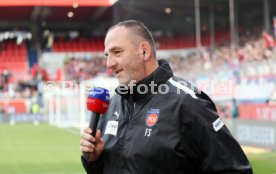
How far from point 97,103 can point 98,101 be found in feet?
0.04

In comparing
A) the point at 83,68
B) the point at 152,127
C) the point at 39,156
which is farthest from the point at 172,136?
the point at 83,68

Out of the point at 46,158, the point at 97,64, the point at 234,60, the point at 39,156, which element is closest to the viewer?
the point at 46,158

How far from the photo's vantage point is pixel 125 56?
2.66m

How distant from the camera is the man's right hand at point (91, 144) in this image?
2.59 m

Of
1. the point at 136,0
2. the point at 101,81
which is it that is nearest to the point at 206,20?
the point at 136,0

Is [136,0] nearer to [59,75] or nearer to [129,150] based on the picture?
[59,75]

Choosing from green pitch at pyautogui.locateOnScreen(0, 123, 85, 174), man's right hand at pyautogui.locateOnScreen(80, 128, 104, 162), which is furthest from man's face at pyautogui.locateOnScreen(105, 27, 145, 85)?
green pitch at pyautogui.locateOnScreen(0, 123, 85, 174)

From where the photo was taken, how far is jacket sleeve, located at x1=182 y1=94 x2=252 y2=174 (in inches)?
98.0

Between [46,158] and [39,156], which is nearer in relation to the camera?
[46,158]

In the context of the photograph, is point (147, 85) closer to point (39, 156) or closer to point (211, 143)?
point (211, 143)

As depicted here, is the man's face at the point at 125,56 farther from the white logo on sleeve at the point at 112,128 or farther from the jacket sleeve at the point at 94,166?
the jacket sleeve at the point at 94,166

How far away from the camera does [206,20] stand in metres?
20.5

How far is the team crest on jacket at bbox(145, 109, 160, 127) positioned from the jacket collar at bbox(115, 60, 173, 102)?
0.10 metres

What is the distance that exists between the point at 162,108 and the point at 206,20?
18.3 m
